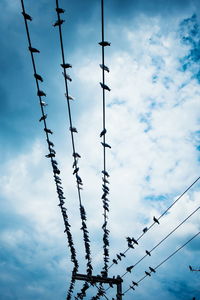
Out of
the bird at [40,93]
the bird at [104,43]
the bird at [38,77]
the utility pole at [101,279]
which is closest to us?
the bird at [104,43]

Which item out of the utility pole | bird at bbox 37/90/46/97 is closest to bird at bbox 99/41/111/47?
bird at bbox 37/90/46/97

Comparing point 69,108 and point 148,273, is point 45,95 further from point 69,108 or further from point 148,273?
point 148,273

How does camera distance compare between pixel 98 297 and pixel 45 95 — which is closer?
pixel 45 95

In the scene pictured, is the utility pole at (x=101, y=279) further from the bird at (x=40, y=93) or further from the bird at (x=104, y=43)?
the bird at (x=104, y=43)

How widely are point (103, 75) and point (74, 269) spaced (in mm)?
11937

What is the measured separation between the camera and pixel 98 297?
14.4 metres

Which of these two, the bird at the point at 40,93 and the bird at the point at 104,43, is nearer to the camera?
the bird at the point at 104,43

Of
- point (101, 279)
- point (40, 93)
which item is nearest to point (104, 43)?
point (40, 93)

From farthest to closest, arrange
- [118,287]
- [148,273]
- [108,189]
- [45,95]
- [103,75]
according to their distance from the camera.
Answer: [118,287]
[148,273]
[108,189]
[45,95]
[103,75]

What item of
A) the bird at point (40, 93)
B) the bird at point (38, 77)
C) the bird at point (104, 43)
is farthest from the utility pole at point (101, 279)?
the bird at point (104, 43)

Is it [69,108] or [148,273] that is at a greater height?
[69,108]

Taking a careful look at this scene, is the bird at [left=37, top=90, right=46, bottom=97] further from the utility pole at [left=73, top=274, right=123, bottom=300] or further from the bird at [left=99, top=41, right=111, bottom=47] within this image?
the utility pole at [left=73, top=274, right=123, bottom=300]

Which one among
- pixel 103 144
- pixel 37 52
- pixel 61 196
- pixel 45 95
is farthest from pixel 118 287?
pixel 37 52

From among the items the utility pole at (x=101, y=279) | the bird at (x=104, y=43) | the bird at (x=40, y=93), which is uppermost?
the bird at (x=40, y=93)
